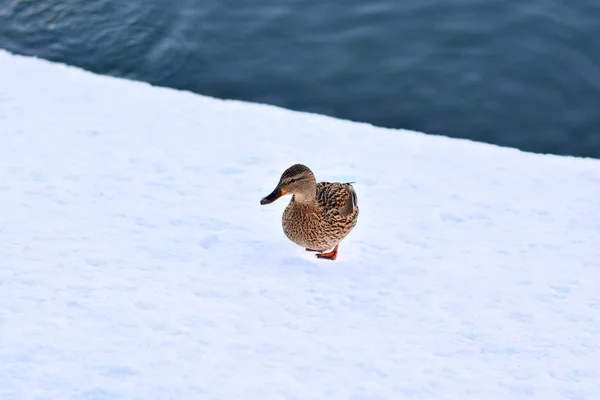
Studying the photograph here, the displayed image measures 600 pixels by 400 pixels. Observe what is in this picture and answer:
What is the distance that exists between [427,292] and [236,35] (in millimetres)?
6682

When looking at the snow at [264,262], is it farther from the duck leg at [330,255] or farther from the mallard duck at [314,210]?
the mallard duck at [314,210]

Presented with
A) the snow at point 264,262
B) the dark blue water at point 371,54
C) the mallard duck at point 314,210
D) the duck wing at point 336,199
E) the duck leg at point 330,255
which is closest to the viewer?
the snow at point 264,262

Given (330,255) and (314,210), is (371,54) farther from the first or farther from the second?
(314,210)

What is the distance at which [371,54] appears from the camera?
36.6 ft

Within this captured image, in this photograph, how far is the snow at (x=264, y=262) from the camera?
4723mm

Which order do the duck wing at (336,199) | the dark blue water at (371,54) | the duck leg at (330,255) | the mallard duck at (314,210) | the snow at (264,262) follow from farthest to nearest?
the dark blue water at (371,54)
the duck leg at (330,255)
the duck wing at (336,199)
the mallard duck at (314,210)
the snow at (264,262)

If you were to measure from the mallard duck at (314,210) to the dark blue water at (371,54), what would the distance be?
4.26 m

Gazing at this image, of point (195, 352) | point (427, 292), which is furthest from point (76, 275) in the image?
point (427, 292)

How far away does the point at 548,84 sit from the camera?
1054 cm

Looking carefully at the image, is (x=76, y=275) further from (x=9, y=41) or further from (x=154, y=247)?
(x=9, y=41)

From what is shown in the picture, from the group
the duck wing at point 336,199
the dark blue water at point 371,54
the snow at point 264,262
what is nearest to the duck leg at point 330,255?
the snow at point 264,262

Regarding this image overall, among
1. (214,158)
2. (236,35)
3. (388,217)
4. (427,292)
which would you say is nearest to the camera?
(427,292)

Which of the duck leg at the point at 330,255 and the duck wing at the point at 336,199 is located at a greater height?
the duck wing at the point at 336,199

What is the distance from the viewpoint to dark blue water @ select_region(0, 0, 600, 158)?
10188 mm
